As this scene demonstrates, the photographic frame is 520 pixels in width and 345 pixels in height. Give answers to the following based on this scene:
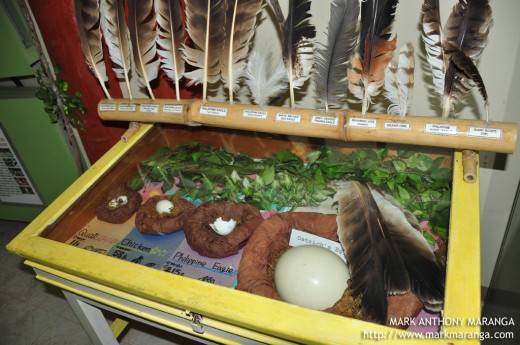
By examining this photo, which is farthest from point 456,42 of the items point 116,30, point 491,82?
point 116,30

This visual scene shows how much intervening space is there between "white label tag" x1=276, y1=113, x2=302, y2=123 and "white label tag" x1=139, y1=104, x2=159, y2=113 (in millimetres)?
532

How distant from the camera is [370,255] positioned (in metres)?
1.10

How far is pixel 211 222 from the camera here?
145 centimetres

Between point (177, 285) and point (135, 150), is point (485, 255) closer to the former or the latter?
point (177, 285)

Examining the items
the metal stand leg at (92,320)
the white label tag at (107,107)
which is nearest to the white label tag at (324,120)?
the white label tag at (107,107)

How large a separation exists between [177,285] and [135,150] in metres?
0.81

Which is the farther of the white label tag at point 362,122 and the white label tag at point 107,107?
the white label tag at point 107,107

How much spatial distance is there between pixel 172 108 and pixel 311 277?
0.86 meters

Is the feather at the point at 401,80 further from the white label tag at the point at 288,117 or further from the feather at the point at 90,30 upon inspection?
the feather at the point at 90,30

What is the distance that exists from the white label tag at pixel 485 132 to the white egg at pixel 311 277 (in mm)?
562

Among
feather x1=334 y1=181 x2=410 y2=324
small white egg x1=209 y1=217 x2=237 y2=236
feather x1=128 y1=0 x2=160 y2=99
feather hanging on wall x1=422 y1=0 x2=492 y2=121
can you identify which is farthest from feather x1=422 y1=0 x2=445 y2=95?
feather x1=128 y1=0 x2=160 y2=99

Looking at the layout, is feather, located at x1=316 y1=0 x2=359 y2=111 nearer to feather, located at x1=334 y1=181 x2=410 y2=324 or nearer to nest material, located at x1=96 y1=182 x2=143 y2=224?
feather, located at x1=334 y1=181 x2=410 y2=324

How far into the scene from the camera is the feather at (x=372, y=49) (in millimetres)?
1156

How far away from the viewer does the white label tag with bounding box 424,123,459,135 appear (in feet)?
3.93
